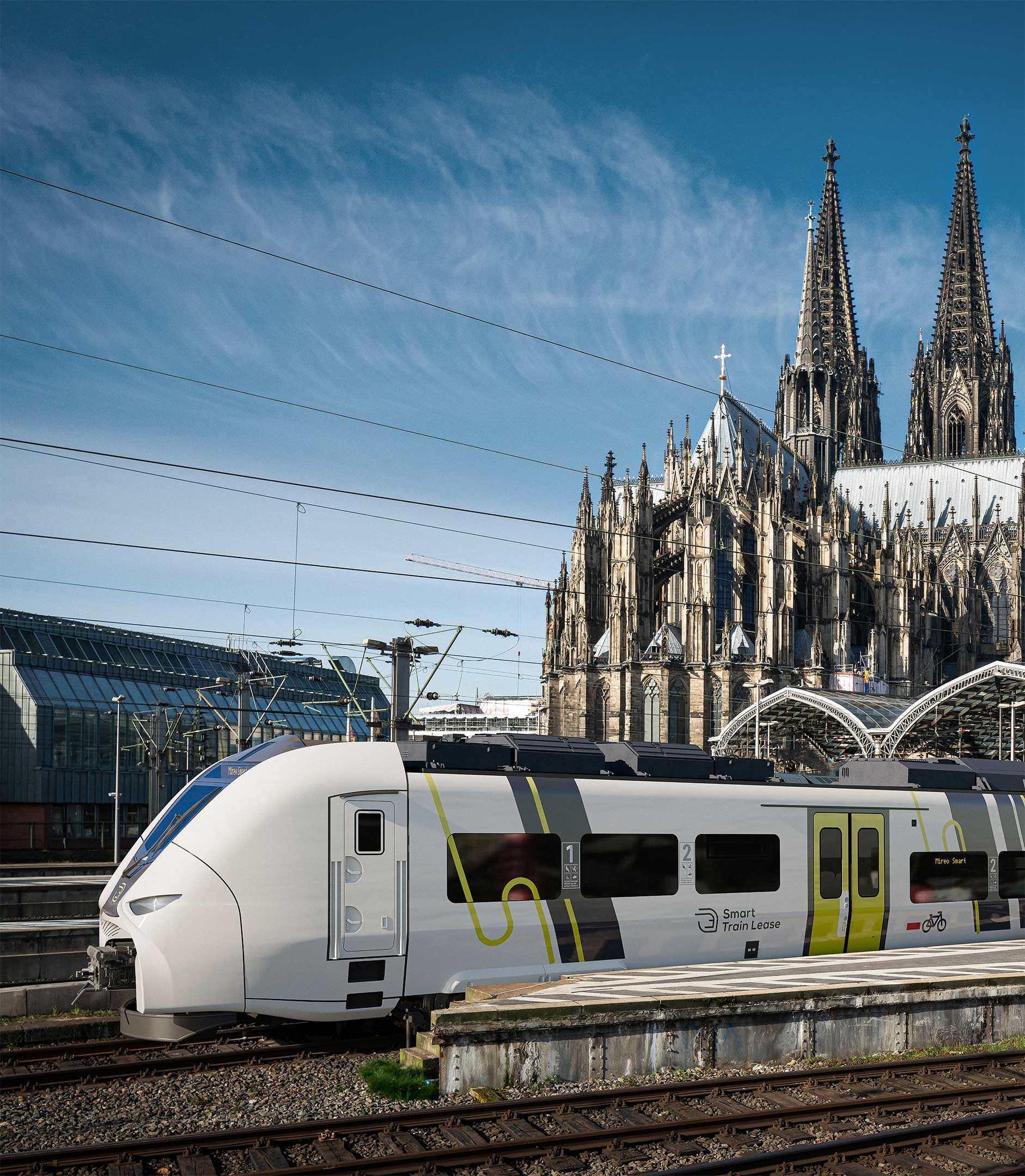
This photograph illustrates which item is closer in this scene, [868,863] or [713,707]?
[868,863]

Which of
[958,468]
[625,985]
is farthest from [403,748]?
[958,468]

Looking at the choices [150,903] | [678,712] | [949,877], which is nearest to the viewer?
[150,903]

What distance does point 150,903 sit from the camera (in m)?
13.7

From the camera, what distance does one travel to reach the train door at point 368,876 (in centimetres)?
1419

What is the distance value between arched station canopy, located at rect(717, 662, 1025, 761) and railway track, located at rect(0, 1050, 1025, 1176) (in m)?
31.6

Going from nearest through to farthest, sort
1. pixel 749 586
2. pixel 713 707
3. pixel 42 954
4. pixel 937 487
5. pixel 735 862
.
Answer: pixel 735 862 → pixel 42 954 → pixel 713 707 → pixel 749 586 → pixel 937 487

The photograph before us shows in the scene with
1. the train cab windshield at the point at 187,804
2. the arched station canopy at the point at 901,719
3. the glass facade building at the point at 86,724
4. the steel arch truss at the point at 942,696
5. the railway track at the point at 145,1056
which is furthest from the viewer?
the glass facade building at the point at 86,724

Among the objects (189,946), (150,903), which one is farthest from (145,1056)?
(189,946)

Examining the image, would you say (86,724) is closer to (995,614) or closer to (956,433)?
(995,614)

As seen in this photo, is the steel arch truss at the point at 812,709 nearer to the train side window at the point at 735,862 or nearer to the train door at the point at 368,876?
the train side window at the point at 735,862

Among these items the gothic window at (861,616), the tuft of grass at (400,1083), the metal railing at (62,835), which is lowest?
the metal railing at (62,835)

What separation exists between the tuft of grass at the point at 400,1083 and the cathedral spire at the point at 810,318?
11424cm

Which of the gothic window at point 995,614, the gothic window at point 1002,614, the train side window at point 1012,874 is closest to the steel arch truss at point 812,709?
the train side window at point 1012,874

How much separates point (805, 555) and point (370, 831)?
7162 cm
